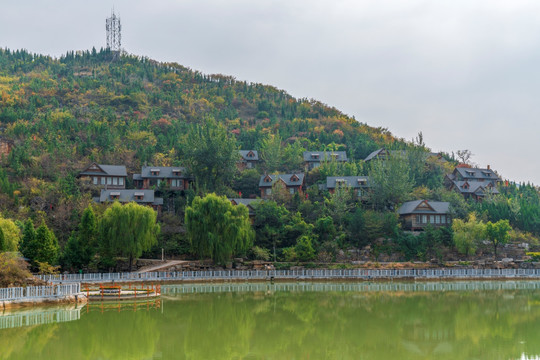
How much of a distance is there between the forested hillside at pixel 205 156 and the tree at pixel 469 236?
7.28 ft

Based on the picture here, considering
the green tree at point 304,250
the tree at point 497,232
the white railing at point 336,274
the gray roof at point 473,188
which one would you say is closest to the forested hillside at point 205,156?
the green tree at point 304,250

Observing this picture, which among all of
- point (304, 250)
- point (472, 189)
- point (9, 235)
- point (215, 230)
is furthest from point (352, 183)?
point (9, 235)

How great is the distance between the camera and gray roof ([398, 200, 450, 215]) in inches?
2562

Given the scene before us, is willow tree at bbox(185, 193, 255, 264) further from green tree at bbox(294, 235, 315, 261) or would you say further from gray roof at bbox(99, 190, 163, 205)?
gray roof at bbox(99, 190, 163, 205)

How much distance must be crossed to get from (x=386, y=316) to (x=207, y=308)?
11238 mm

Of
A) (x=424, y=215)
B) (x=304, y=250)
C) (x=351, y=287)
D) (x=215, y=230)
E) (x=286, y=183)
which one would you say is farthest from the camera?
(x=286, y=183)

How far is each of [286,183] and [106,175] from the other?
23.3 meters

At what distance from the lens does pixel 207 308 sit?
35531 mm

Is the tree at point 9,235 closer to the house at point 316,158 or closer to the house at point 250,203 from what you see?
the house at point 250,203

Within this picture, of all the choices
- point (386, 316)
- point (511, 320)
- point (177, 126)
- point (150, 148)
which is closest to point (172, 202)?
point (150, 148)

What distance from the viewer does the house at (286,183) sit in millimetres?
74250

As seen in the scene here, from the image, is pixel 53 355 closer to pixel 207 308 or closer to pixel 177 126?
pixel 207 308

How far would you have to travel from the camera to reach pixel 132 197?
66188 mm

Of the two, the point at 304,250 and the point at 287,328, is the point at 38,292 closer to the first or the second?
the point at 287,328
